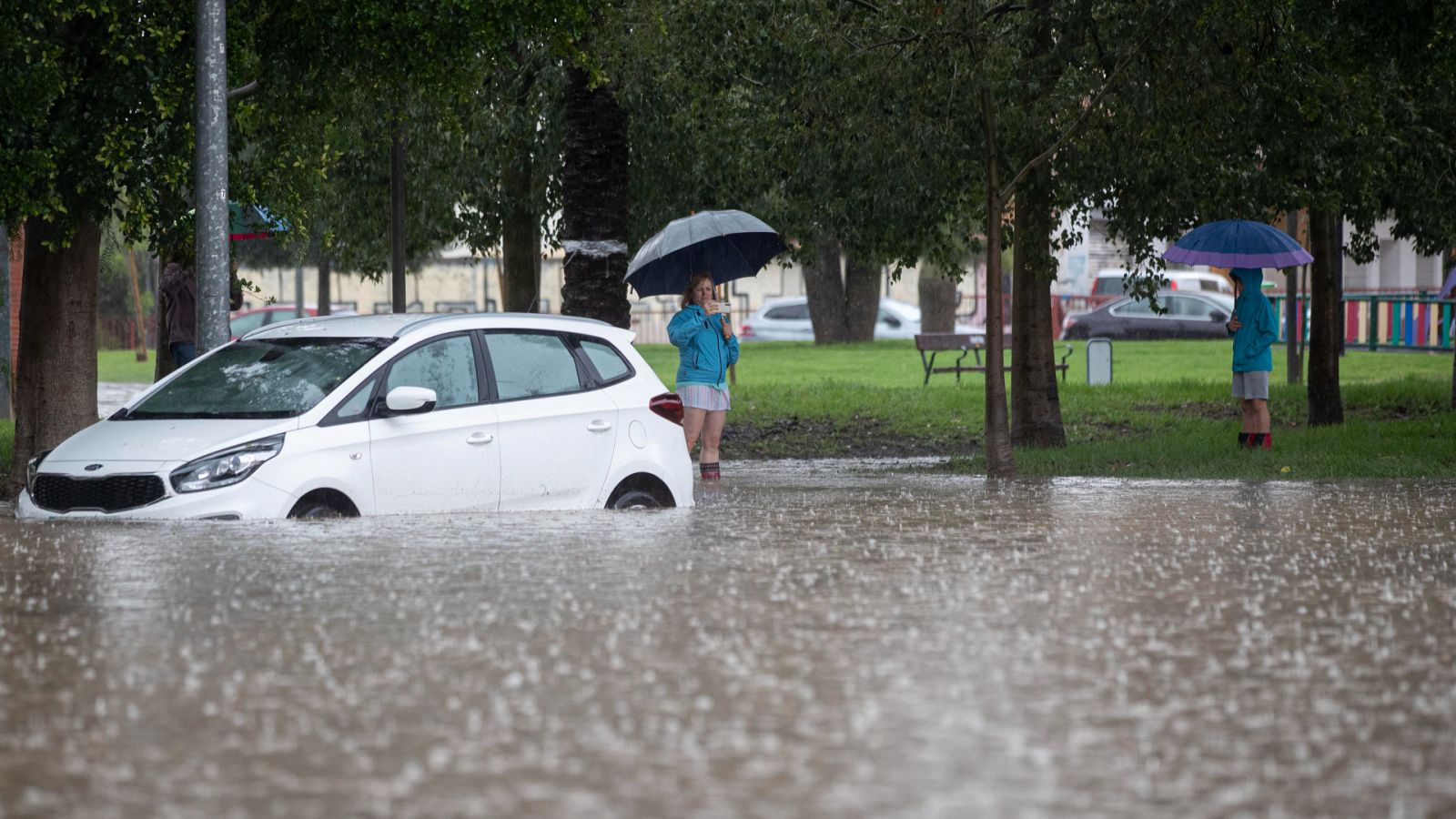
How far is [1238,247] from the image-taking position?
17.2 meters

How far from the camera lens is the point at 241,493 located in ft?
32.1

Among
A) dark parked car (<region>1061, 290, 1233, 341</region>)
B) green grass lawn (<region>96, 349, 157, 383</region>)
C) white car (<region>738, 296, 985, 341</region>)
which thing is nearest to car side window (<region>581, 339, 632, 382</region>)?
green grass lawn (<region>96, 349, 157, 383</region>)

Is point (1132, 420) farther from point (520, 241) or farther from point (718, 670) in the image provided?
point (718, 670)

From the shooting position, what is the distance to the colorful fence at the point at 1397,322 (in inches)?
1512

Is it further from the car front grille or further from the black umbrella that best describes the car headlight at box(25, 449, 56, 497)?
the black umbrella

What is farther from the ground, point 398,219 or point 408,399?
point 398,219

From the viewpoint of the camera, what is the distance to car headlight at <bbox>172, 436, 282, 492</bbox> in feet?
32.2

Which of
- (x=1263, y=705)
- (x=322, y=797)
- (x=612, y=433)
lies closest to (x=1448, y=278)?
(x=612, y=433)

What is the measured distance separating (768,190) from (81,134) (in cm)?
853

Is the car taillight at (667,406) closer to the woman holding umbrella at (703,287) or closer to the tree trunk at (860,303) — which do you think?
the woman holding umbrella at (703,287)

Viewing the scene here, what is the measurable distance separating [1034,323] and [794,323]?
37.1m

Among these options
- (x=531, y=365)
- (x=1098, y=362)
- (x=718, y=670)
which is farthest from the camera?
(x=1098, y=362)

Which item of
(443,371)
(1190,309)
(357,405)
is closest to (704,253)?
(443,371)

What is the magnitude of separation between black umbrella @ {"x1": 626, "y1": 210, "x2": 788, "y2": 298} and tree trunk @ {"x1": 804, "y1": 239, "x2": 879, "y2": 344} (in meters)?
28.6
